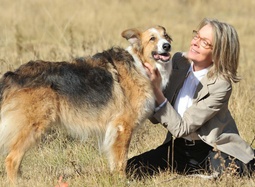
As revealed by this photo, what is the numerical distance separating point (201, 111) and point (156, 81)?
0.59 meters

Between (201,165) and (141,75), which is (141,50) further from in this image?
(201,165)

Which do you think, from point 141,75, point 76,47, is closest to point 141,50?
point 141,75

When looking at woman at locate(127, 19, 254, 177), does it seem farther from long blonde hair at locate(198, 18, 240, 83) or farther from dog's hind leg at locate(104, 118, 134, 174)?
dog's hind leg at locate(104, 118, 134, 174)

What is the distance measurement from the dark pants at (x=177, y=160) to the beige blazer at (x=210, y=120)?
0.65ft

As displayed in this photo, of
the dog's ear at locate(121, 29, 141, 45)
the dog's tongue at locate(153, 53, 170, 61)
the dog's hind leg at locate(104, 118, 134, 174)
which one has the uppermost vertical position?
the dog's ear at locate(121, 29, 141, 45)

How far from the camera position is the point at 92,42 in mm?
10273

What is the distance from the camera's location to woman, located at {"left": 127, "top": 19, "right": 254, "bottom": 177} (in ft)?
16.6

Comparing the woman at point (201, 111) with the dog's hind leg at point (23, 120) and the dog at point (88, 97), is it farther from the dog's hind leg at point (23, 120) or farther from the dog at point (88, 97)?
the dog's hind leg at point (23, 120)

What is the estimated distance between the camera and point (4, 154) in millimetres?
5215

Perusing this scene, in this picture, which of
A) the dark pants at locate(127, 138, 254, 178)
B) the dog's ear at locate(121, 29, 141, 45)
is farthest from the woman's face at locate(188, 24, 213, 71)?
the dark pants at locate(127, 138, 254, 178)

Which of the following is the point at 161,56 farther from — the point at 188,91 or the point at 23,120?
the point at 23,120

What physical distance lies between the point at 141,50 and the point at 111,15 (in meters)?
9.15

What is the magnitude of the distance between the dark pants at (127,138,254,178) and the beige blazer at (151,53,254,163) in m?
0.20

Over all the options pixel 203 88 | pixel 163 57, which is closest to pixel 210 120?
pixel 203 88
